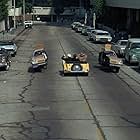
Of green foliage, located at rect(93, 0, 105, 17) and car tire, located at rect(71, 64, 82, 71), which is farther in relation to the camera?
green foliage, located at rect(93, 0, 105, 17)

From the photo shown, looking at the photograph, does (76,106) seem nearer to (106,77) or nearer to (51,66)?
(106,77)

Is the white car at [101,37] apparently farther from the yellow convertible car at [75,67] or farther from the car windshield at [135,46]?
the yellow convertible car at [75,67]

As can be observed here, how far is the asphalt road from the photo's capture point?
16.5m

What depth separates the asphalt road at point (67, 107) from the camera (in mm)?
16516

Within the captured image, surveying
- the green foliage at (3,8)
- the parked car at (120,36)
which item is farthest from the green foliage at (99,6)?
the parked car at (120,36)

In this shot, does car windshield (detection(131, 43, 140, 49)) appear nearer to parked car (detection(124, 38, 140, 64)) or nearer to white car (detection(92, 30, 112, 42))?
parked car (detection(124, 38, 140, 64))

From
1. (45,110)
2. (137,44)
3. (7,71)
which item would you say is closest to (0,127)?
(45,110)

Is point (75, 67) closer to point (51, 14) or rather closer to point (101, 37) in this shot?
point (101, 37)

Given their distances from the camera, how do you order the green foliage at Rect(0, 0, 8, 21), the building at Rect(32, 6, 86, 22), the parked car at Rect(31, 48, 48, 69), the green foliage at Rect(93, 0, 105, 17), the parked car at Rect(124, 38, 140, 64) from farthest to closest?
the building at Rect(32, 6, 86, 22) < the green foliage at Rect(93, 0, 105, 17) < the green foliage at Rect(0, 0, 8, 21) < the parked car at Rect(124, 38, 140, 64) < the parked car at Rect(31, 48, 48, 69)

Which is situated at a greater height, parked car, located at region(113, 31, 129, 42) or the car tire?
the car tire

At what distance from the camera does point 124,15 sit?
101m

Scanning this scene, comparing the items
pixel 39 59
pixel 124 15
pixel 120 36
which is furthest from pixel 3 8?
pixel 39 59

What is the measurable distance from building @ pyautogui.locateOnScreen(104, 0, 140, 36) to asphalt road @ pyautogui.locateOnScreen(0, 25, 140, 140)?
42361 millimetres

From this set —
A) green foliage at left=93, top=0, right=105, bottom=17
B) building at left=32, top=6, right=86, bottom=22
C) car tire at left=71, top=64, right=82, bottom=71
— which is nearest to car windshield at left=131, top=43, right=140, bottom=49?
car tire at left=71, top=64, right=82, bottom=71
